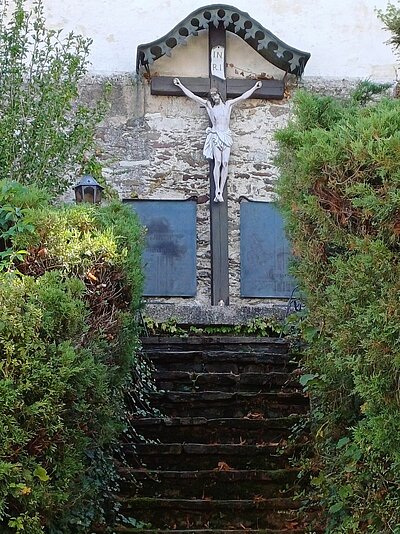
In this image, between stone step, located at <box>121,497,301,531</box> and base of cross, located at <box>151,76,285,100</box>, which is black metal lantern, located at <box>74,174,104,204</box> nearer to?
stone step, located at <box>121,497,301,531</box>

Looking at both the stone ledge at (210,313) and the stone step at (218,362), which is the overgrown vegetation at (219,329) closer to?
the stone ledge at (210,313)

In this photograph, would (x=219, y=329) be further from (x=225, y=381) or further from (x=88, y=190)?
(x=88, y=190)

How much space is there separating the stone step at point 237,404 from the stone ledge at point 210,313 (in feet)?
8.59

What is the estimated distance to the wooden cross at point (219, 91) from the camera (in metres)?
9.25

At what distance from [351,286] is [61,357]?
124cm

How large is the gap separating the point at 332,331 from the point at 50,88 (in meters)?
4.70

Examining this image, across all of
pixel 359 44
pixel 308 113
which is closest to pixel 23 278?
pixel 308 113

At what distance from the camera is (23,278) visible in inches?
153

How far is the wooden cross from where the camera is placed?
9250 mm

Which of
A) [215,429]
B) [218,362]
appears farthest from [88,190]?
[215,429]

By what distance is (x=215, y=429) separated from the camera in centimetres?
579

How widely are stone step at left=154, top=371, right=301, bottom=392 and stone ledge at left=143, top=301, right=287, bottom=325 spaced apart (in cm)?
232

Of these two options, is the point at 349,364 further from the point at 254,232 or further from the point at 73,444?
the point at 254,232

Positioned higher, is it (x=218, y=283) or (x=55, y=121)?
(x=55, y=121)
